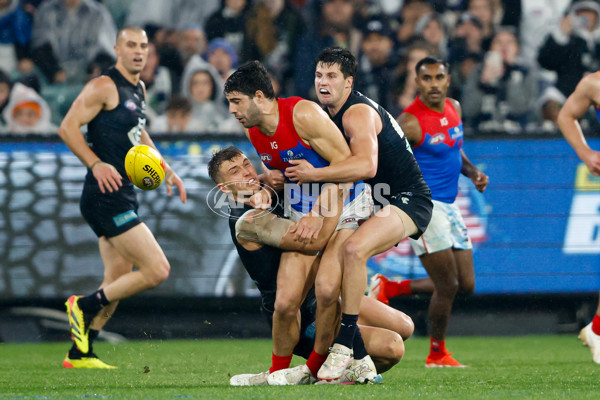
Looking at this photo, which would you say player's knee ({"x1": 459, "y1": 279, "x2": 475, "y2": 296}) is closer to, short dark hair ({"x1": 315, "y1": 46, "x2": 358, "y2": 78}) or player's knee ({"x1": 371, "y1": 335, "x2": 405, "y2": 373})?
player's knee ({"x1": 371, "y1": 335, "x2": 405, "y2": 373})

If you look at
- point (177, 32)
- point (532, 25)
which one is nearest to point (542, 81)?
point (532, 25)

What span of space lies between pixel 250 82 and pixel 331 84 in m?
0.54

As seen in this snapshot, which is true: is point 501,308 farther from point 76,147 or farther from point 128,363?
point 76,147

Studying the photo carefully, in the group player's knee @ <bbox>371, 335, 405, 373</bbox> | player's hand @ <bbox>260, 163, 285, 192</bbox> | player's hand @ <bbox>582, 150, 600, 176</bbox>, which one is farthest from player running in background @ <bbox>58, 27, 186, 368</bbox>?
player's hand @ <bbox>582, 150, 600, 176</bbox>

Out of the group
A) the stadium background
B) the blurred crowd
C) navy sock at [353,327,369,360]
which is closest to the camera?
navy sock at [353,327,369,360]

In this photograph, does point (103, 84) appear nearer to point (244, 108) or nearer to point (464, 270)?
point (244, 108)

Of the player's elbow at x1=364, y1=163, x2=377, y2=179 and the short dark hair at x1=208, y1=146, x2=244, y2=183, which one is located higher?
the player's elbow at x1=364, y1=163, x2=377, y2=179

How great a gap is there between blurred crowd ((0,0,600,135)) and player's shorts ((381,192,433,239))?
14.1 ft

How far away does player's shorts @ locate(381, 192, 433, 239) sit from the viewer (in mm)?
5938

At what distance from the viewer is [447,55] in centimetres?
1091

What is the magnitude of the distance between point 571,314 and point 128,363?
16.2ft

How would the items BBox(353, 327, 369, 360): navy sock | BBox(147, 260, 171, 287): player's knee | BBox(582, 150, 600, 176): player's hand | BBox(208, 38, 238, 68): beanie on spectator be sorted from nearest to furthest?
BBox(353, 327, 369, 360): navy sock < BBox(582, 150, 600, 176): player's hand < BBox(147, 260, 171, 287): player's knee < BBox(208, 38, 238, 68): beanie on spectator

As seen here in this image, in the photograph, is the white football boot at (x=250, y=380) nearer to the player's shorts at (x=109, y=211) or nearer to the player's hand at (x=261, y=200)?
the player's hand at (x=261, y=200)

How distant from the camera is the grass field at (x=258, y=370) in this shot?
5.17 meters
